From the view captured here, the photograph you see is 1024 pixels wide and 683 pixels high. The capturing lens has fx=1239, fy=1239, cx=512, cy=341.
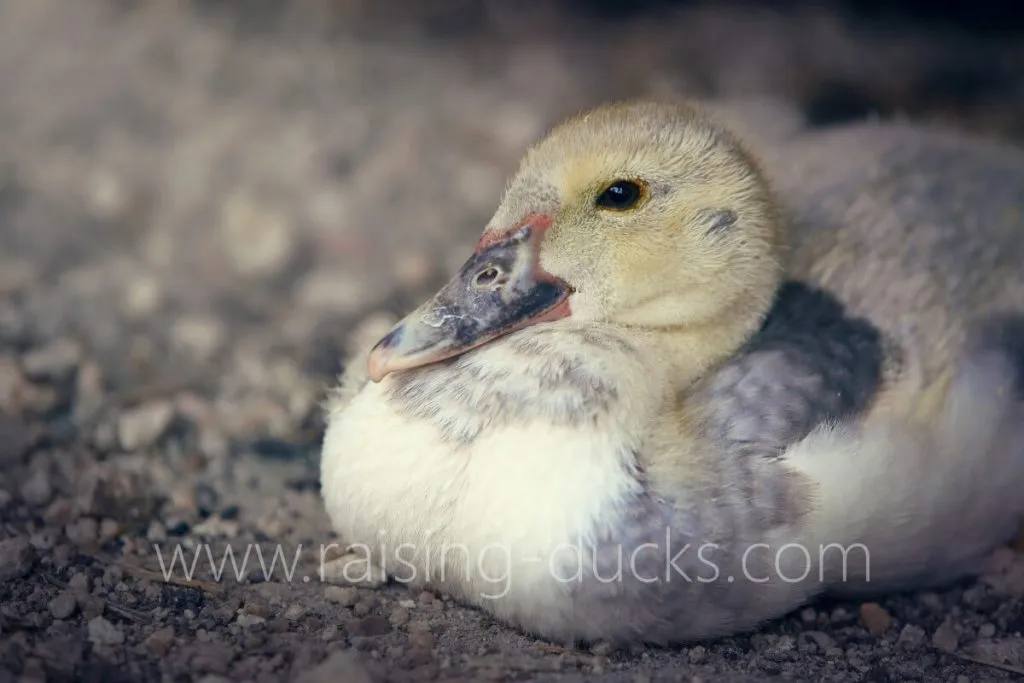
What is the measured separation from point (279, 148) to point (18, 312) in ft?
4.53

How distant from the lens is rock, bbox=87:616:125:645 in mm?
2666

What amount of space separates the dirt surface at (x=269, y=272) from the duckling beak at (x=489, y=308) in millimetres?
605

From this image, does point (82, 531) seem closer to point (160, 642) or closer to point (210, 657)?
point (160, 642)

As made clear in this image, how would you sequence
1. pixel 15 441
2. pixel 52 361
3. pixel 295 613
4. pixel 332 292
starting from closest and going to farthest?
pixel 295 613 → pixel 15 441 → pixel 52 361 → pixel 332 292

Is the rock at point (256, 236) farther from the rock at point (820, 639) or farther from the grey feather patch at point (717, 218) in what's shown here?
the rock at point (820, 639)

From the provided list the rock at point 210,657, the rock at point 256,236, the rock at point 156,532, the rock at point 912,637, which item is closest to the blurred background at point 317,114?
the rock at point 256,236

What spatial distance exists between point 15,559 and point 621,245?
1615mm

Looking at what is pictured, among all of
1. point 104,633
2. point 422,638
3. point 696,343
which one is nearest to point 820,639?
point 696,343

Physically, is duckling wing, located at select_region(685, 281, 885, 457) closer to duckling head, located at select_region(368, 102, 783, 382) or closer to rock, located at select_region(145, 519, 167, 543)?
duckling head, located at select_region(368, 102, 783, 382)

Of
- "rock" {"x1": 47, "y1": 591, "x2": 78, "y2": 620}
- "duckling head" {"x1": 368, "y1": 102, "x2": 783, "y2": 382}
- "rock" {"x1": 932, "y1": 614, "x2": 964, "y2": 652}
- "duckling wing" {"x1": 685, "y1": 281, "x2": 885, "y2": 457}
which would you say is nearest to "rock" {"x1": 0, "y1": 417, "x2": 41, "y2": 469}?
"rock" {"x1": 47, "y1": 591, "x2": 78, "y2": 620}

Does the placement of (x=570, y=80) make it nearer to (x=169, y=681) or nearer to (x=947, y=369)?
(x=947, y=369)

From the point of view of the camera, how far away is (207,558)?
3.19 metres

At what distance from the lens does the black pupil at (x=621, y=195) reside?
2926 mm

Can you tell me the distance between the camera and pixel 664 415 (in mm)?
2816
